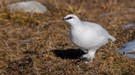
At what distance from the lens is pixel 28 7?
32.3 feet

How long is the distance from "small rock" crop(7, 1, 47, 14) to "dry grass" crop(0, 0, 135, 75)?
16 centimetres

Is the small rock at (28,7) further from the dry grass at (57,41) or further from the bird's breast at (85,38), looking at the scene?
the bird's breast at (85,38)

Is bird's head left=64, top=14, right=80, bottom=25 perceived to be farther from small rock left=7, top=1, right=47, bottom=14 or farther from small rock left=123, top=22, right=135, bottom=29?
small rock left=7, top=1, right=47, bottom=14

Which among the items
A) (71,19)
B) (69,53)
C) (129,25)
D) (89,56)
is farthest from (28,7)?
(71,19)

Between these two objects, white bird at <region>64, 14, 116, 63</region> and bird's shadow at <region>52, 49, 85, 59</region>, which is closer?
white bird at <region>64, 14, 116, 63</region>

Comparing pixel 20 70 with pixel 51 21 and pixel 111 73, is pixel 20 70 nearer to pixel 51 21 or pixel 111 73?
pixel 111 73

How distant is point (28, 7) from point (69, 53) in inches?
119

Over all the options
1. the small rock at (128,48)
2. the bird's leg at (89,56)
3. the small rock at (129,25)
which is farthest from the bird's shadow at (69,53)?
the small rock at (129,25)

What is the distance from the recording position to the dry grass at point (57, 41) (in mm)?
6160

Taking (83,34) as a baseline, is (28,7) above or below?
below

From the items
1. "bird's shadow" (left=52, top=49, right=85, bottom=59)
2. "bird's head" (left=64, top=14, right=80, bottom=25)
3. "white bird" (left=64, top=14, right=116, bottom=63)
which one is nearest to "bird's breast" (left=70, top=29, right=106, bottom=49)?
"white bird" (left=64, top=14, right=116, bottom=63)

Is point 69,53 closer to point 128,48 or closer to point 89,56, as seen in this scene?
point 89,56

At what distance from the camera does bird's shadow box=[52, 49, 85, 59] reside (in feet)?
22.7

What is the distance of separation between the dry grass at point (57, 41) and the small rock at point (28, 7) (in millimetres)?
156
